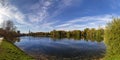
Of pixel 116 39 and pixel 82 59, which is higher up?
pixel 116 39

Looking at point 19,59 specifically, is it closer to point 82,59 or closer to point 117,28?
point 82,59

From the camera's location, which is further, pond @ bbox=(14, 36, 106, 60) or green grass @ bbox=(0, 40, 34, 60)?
pond @ bbox=(14, 36, 106, 60)

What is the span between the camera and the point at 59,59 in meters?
31.9

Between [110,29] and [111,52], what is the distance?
10.4ft

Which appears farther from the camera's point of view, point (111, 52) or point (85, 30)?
point (85, 30)

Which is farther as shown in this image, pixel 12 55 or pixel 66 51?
pixel 66 51

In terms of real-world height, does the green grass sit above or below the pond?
above

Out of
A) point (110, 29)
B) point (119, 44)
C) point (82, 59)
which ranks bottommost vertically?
point (82, 59)

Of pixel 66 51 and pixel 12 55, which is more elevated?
pixel 12 55

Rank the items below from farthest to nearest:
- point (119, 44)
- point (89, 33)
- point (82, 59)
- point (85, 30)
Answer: point (85, 30)
point (89, 33)
point (82, 59)
point (119, 44)

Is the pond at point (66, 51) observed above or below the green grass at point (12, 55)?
below

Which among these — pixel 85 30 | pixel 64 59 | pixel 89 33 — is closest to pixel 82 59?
pixel 64 59

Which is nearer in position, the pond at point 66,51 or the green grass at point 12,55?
the green grass at point 12,55

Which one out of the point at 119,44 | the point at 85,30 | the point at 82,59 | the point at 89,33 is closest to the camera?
the point at 119,44
